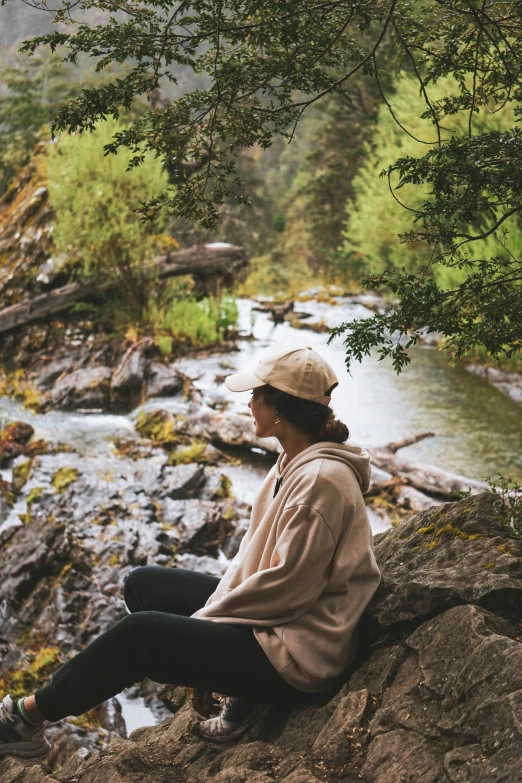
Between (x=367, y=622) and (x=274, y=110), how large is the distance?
2.17 m

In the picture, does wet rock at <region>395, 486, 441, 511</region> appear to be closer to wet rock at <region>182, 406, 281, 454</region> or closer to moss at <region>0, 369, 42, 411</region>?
wet rock at <region>182, 406, 281, 454</region>

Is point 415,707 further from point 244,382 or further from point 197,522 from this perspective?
point 197,522

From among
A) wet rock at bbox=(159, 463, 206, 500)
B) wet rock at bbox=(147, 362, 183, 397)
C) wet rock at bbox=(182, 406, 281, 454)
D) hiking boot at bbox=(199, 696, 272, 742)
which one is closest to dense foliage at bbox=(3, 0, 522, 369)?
hiking boot at bbox=(199, 696, 272, 742)

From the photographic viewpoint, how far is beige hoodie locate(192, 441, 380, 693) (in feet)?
7.41

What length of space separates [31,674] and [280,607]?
3.04 m

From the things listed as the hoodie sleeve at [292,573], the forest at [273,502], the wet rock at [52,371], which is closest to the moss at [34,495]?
the forest at [273,502]

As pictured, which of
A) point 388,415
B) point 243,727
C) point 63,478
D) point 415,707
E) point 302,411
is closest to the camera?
point 415,707

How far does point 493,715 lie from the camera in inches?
71.8

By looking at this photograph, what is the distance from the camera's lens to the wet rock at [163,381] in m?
9.48

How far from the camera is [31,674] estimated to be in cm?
462

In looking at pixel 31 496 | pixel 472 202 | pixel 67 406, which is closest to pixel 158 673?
pixel 472 202

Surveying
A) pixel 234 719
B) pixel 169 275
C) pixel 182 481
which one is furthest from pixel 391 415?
pixel 234 719

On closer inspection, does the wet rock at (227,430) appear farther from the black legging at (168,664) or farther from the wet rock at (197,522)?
the black legging at (168,664)

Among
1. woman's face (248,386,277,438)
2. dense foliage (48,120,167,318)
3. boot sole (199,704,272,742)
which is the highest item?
dense foliage (48,120,167,318)
